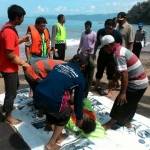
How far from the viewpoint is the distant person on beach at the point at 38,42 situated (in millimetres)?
6963

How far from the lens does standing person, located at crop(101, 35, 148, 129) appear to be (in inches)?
216

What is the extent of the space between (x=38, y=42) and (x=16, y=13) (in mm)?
1407

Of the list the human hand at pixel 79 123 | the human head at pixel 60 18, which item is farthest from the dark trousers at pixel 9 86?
the human head at pixel 60 18

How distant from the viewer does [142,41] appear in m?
11.0

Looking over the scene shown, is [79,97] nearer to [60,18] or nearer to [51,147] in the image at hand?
[51,147]

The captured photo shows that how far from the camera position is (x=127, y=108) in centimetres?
594

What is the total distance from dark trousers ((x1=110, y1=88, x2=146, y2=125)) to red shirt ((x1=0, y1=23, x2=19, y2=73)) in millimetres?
1644

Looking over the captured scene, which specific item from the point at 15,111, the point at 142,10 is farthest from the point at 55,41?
the point at 142,10

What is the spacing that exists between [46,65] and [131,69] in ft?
4.00

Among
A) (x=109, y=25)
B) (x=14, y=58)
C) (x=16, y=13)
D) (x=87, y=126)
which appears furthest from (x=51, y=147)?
(x=109, y=25)

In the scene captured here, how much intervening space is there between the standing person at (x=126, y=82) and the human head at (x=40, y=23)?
1.65 metres

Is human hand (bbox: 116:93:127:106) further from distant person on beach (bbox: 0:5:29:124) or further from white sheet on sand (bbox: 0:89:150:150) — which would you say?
distant person on beach (bbox: 0:5:29:124)

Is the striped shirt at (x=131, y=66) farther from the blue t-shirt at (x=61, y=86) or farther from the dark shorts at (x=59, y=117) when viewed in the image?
the dark shorts at (x=59, y=117)

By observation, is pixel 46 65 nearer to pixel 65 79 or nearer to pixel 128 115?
pixel 65 79
